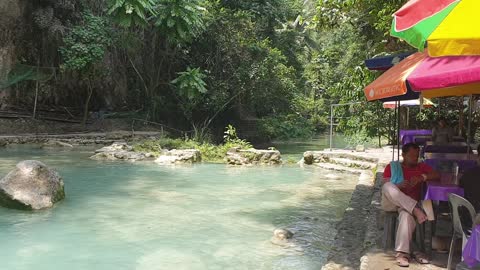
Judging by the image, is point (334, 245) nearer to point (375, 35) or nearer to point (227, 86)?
point (375, 35)

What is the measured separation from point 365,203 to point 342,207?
1117 mm

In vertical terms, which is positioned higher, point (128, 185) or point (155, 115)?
point (155, 115)

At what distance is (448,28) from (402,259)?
74.4 inches

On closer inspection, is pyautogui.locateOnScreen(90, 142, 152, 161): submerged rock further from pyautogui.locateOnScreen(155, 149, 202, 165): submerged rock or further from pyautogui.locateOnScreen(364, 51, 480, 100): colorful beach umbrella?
pyautogui.locateOnScreen(364, 51, 480, 100): colorful beach umbrella

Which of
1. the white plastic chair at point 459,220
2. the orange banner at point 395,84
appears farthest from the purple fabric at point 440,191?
the orange banner at point 395,84

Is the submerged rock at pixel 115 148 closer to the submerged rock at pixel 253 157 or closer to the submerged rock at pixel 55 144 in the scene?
the submerged rock at pixel 55 144

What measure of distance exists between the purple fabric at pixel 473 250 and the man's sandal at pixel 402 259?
25.3 inches

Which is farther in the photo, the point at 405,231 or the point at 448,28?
the point at 405,231

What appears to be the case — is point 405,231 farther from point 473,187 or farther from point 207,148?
point 207,148

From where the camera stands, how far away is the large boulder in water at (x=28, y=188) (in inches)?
295

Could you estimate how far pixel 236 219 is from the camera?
288 inches

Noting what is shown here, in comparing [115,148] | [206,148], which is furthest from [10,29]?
[206,148]

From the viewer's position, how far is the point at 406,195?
13.6 ft

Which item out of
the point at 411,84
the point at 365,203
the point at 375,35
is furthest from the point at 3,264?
the point at 375,35
